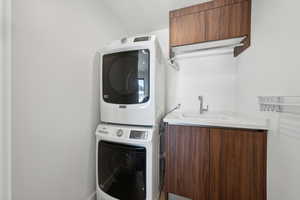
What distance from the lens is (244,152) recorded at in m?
1.00

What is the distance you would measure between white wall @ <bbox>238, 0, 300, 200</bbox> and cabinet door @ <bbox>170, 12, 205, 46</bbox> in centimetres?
47

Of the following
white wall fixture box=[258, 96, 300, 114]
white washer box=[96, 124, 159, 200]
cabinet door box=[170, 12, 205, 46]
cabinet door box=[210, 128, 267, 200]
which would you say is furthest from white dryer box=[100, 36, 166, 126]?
white wall fixture box=[258, 96, 300, 114]

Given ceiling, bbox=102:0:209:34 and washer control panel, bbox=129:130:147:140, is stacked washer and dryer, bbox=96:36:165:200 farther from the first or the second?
ceiling, bbox=102:0:209:34

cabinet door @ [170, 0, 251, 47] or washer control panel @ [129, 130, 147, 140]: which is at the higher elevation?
cabinet door @ [170, 0, 251, 47]

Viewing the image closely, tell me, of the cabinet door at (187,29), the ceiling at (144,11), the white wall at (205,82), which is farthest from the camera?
the white wall at (205,82)

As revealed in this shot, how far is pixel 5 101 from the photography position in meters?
0.74

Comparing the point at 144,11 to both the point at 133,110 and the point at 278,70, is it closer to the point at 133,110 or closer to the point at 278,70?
the point at 133,110

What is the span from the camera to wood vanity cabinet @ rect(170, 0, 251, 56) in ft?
4.04

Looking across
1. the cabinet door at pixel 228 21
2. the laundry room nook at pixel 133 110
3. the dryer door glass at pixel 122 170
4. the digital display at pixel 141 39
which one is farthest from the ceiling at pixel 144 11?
the dryer door glass at pixel 122 170

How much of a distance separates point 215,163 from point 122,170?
2.85ft

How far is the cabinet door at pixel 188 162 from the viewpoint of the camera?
3.62ft

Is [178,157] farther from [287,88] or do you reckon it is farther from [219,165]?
[287,88]

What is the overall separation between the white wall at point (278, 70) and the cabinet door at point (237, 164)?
2.5 inches

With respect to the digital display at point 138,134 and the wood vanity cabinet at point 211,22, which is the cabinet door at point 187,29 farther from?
the digital display at point 138,134
